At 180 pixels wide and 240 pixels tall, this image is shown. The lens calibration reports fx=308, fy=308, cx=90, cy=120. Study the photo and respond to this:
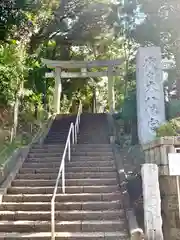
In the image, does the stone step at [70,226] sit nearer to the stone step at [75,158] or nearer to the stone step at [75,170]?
the stone step at [75,170]

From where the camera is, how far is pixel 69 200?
657 centimetres

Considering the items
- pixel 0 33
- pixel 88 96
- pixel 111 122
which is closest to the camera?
pixel 0 33

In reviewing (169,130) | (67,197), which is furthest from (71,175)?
(169,130)

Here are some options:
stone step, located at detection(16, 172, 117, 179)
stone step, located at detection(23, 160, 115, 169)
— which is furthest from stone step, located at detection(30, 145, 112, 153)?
stone step, located at detection(16, 172, 117, 179)

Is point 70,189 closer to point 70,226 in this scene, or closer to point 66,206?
point 66,206

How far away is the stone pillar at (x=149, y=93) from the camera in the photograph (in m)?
9.32

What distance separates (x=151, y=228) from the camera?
15.6 feet

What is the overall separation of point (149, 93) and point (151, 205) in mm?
5278

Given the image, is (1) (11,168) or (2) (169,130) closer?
(2) (169,130)

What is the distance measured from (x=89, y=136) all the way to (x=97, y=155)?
3.13 metres

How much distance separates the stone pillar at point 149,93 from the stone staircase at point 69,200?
4.55 feet

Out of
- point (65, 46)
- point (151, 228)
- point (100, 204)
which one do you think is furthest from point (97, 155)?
point (65, 46)

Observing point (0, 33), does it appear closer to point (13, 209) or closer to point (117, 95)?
point (13, 209)

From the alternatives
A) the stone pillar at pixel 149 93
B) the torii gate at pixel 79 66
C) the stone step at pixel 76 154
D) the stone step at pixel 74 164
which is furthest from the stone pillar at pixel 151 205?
the torii gate at pixel 79 66
